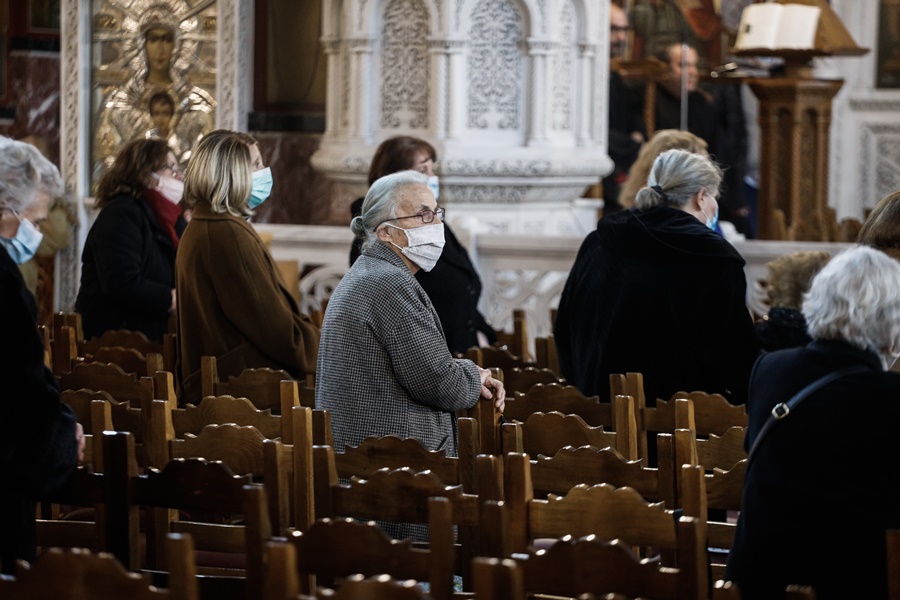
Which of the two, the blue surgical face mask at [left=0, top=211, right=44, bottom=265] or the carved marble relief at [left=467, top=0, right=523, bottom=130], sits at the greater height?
the carved marble relief at [left=467, top=0, right=523, bottom=130]

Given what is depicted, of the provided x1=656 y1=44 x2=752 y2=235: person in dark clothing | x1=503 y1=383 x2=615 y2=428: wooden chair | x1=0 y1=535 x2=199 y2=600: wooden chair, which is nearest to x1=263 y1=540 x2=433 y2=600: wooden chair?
x1=0 y1=535 x2=199 y2=600: wooden chair

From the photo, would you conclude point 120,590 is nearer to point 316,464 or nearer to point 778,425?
point 316,464

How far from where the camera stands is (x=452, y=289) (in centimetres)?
602

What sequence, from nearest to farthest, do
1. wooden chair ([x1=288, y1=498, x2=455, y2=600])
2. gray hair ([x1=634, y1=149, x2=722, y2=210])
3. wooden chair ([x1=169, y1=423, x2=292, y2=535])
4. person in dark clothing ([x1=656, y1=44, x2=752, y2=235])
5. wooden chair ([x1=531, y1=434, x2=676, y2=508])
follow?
wooden chair ([x1=288, y1=498, x2=455, y2=600])
wooden chair ([x1=531, y1=434, x2=676, y2=508])
wooden chair ([x1=169, y1=423, x2=292, y2=535])
gray hair ([x1=634, y1=149, x2=722, y2=210])
person in dark clothing ([x1=656, y1=44, x2=752, y2=235])

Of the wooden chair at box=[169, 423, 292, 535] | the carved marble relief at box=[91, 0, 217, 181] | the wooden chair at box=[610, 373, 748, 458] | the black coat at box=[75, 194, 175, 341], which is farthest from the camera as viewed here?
the carved marble relief at box=[91, 0, 217, 181]

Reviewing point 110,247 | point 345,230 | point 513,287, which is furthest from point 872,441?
point 345,230

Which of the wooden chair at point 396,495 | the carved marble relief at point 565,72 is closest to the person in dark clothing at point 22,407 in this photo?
the wooden chair at point 396,495

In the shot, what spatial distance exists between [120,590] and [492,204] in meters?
6.26

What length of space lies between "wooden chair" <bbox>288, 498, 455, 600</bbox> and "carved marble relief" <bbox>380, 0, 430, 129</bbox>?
18.9 ft

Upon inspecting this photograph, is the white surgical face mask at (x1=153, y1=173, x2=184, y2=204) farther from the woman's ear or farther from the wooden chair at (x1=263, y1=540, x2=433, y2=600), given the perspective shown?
the wooden chair at (x1=263, y1=540, x2=433, y2=600)

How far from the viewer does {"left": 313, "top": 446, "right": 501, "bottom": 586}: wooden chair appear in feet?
11.4

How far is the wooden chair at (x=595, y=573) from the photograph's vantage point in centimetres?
297

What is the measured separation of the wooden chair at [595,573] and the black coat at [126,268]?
3714 millimetres

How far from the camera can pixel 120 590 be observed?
2773 mm
